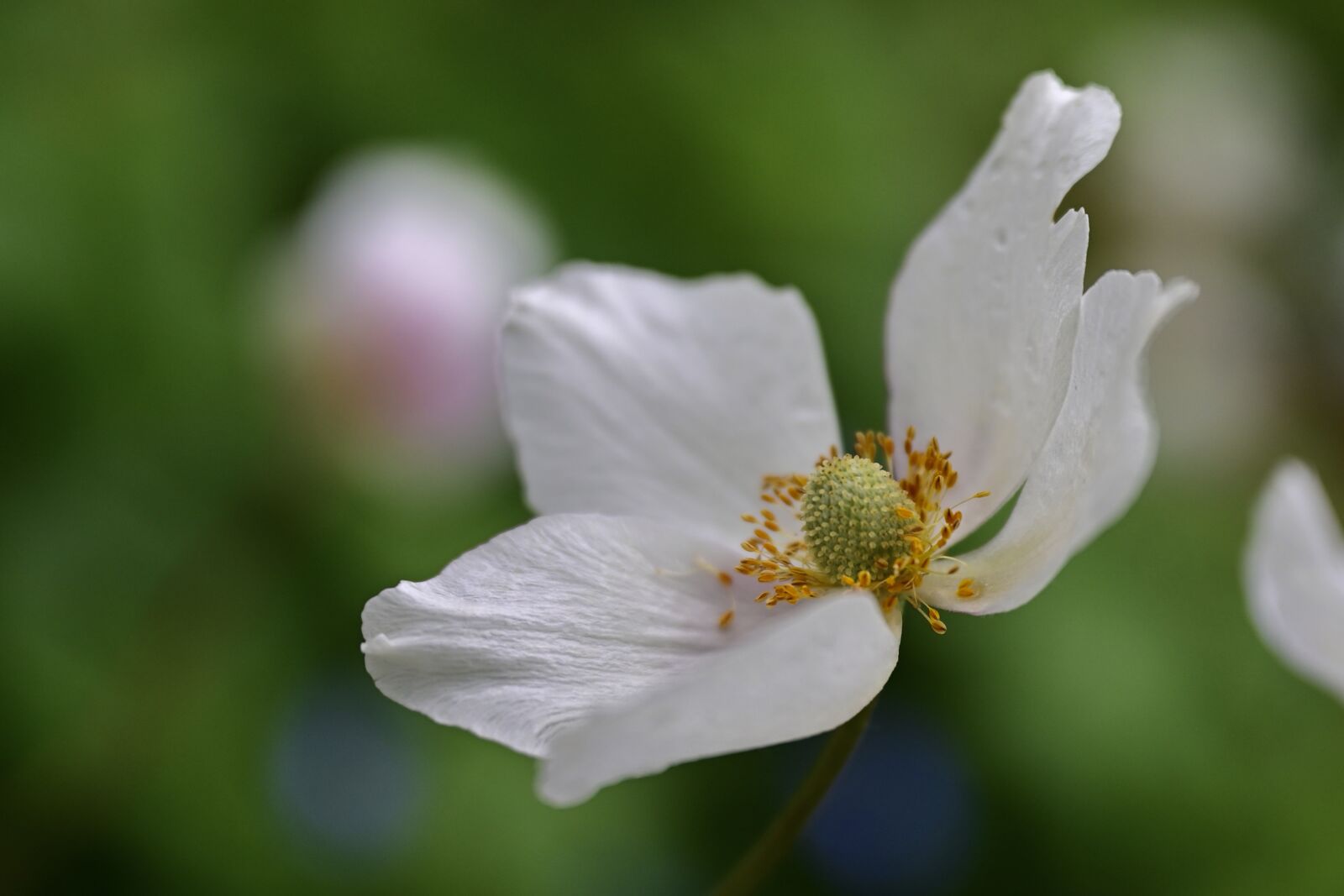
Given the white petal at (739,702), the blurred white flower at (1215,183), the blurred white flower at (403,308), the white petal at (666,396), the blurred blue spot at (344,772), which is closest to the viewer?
the white petal at (739,702)

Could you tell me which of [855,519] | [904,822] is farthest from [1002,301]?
[904,822]

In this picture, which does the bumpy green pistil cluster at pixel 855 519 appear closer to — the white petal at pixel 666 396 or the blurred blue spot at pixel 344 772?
the white petal at pixel 666 396

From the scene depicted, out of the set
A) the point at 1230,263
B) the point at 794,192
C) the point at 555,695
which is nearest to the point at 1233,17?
the point at 1230,263

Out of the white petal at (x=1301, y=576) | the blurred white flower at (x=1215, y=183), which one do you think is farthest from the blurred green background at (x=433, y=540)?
the white petal at (x=1301, y=576)

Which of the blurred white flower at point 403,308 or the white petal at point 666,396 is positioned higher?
the white petal at point 666,396

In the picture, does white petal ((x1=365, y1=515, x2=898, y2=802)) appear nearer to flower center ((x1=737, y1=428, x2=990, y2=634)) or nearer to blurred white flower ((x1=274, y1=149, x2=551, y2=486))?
flower center ((x1=737, y1=428, x2=990, y2=634))

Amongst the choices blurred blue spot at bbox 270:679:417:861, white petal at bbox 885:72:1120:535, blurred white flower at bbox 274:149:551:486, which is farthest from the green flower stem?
blurred white flower at bbox 274:149:551:486
